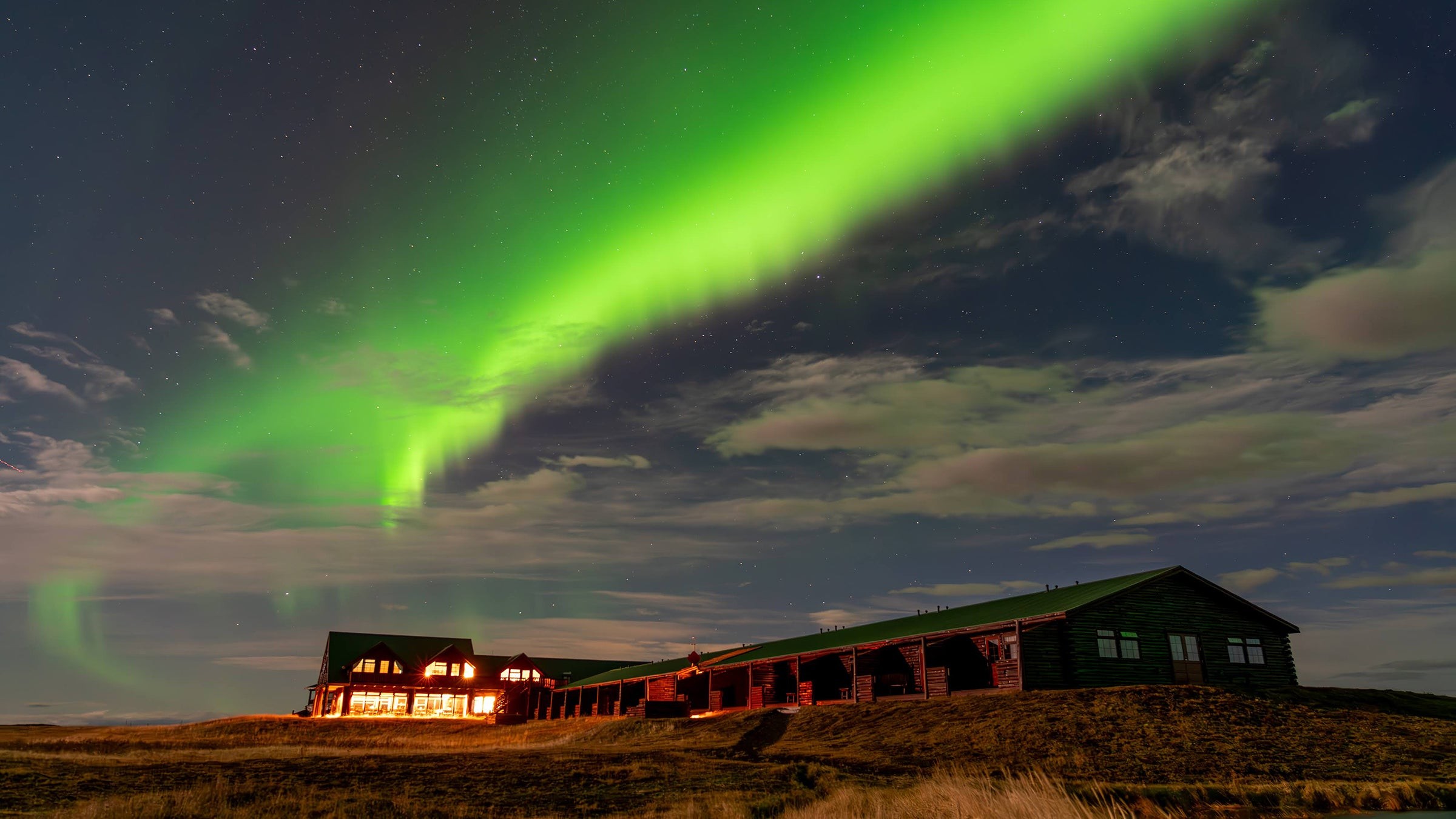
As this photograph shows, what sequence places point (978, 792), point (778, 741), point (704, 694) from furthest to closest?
point (704, 694) < point (778, 741) < point (978, 792)

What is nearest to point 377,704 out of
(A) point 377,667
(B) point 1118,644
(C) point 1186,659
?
(A) point 377,667

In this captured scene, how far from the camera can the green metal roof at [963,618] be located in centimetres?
4062

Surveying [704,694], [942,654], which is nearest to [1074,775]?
[942,654]

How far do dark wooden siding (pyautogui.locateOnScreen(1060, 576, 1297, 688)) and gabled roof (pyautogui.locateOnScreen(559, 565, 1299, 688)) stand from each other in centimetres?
47

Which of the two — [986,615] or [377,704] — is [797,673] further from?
[377,704]

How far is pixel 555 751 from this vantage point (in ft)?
115

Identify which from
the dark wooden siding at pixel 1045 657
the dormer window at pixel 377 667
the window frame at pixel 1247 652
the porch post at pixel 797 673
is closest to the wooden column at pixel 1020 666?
the dark wooden siding at pixel 1045 657

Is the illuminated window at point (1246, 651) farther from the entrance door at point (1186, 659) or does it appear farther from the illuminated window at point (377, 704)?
the illuminated window at point (377, 704)

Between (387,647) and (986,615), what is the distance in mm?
69274

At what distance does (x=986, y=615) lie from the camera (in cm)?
4478

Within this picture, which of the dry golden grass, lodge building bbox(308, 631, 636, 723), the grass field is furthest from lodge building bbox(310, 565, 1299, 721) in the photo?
lodge building bbox(308, 631, 636, 723)

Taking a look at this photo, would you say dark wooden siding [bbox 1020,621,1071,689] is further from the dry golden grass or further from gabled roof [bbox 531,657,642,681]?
gabled roof [bbox 531,657,642,681]

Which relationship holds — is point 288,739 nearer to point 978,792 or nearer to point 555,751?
point 555,751

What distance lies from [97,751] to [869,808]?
39.6 m
